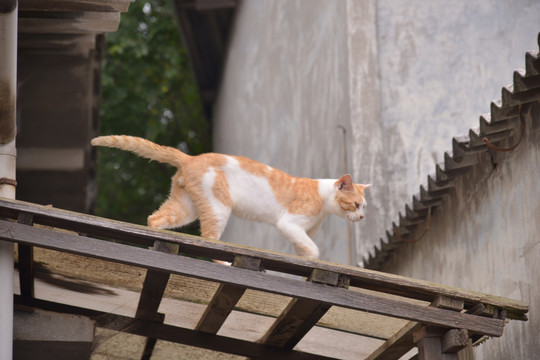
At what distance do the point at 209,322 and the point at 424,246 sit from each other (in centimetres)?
319

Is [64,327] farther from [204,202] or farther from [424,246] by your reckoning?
[424,246]

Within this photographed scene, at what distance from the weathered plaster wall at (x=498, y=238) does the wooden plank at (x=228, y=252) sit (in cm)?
102

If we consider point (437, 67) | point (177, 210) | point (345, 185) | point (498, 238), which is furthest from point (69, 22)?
point (437, 67)

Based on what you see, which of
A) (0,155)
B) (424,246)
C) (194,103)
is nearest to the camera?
(0,155)

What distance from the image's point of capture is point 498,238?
7059 mm

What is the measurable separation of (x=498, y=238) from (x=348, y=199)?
53.7 inches

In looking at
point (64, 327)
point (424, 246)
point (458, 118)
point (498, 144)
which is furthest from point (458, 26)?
point (64, 327)

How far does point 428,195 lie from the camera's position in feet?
26.3

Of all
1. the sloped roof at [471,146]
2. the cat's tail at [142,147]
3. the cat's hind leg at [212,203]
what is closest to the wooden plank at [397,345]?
the cat's hind leg at [212,203]

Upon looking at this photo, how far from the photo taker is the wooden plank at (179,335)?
6359mm

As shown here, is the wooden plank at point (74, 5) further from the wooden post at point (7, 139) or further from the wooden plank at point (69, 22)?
the wooden post at point (7, 139)

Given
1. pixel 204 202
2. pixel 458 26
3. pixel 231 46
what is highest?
pixel 231 46

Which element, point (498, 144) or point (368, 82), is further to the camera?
point (368, 82)

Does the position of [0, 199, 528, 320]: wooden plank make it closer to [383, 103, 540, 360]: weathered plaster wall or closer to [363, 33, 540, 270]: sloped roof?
[383, 103, 540, 360]: weathered plaster wall
